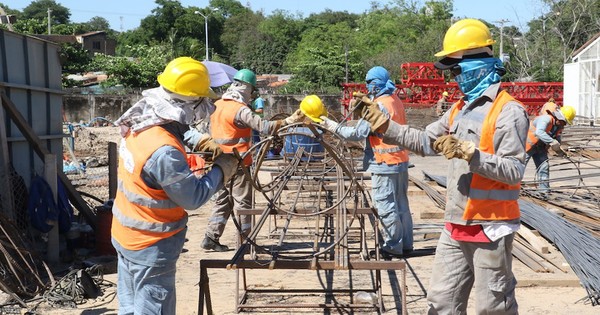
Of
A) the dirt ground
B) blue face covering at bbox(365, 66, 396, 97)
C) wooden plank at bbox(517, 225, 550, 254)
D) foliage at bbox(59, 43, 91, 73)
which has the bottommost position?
the dirt ground

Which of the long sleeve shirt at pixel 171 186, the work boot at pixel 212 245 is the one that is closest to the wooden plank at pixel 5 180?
the work boot at pixel 212 245

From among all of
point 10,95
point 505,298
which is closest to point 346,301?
point 505,298

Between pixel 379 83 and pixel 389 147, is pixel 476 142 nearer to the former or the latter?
pixel 389 147

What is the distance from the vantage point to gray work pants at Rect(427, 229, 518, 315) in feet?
13.3

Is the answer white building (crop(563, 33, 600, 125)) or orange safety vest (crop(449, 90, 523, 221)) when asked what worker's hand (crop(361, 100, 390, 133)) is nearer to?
orange safety vest (crop(449, 90, 523, 221))

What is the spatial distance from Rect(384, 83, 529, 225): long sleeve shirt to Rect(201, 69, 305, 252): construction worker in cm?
336

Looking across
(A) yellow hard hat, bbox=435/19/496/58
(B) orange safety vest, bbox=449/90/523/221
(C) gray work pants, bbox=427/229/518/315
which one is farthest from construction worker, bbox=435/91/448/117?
(B) orange safety vest, bbox=449/90/523/221

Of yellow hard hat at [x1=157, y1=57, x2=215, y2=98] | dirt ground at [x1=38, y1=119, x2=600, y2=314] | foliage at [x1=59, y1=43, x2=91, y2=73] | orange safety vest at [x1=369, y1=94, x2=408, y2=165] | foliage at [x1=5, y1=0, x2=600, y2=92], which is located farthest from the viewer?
foliage at [x1=59, y1=43, x2=91, y2=73]

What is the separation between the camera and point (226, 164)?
161 inches

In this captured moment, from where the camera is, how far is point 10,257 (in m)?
6.39

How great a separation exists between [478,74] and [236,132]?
13.3ft

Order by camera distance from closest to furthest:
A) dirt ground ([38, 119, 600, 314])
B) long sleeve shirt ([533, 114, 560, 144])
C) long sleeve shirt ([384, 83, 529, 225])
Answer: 1. long sleeve shirt ([384, 83, 529, 225])
2. dirt ground ([38, 119, 600, 314])
3. long sleeve shirt ([533, 114, 560, 144])

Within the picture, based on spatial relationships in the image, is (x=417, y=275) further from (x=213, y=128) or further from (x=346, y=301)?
(x=213, y=128)

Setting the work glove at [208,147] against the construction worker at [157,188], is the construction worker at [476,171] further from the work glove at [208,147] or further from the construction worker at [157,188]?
the construction worker at [157,188]
